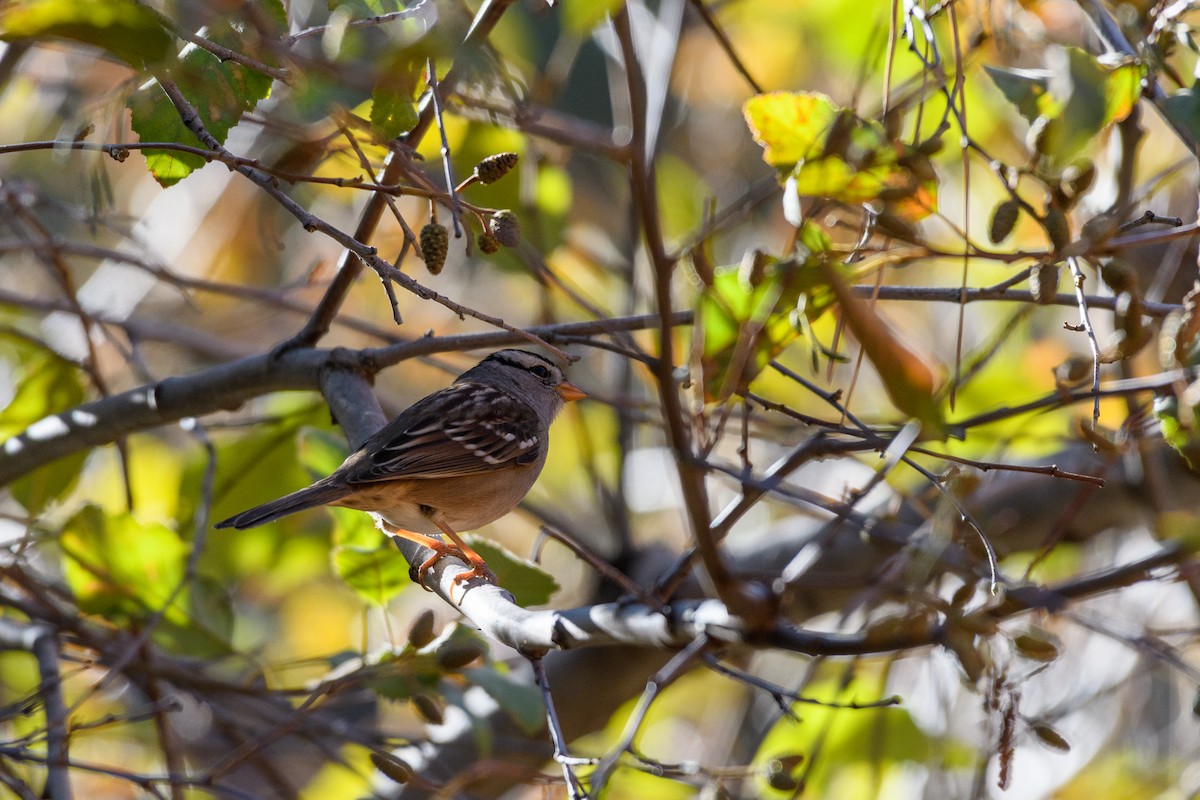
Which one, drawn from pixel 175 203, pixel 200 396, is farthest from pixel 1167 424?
pixel 175 203

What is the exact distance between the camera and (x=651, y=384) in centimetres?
433

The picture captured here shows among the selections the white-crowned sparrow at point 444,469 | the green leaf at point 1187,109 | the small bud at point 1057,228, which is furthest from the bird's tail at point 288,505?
the green leaf at point 1187,109

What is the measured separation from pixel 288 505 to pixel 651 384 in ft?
5.95

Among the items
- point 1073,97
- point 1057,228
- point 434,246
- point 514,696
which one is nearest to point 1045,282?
point 1057,228

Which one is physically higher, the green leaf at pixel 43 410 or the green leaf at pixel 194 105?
the green leaf at pixel 194 105

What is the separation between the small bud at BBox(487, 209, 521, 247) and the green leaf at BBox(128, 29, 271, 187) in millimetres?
515

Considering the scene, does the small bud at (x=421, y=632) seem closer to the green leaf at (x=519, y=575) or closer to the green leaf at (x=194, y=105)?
the green leaf at (x=519, y=575)

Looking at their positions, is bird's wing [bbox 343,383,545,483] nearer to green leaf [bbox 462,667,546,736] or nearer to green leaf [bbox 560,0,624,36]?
green leaf [bbox 462,667,546,736]

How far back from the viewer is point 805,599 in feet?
12.6

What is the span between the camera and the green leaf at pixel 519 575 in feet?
9.27

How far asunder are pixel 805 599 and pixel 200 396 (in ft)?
7.04

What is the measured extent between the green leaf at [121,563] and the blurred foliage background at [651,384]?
1cm

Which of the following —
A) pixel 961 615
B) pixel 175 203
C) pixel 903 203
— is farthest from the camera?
pixel 175 203

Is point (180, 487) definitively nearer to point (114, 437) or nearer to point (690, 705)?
point (114, 437)
